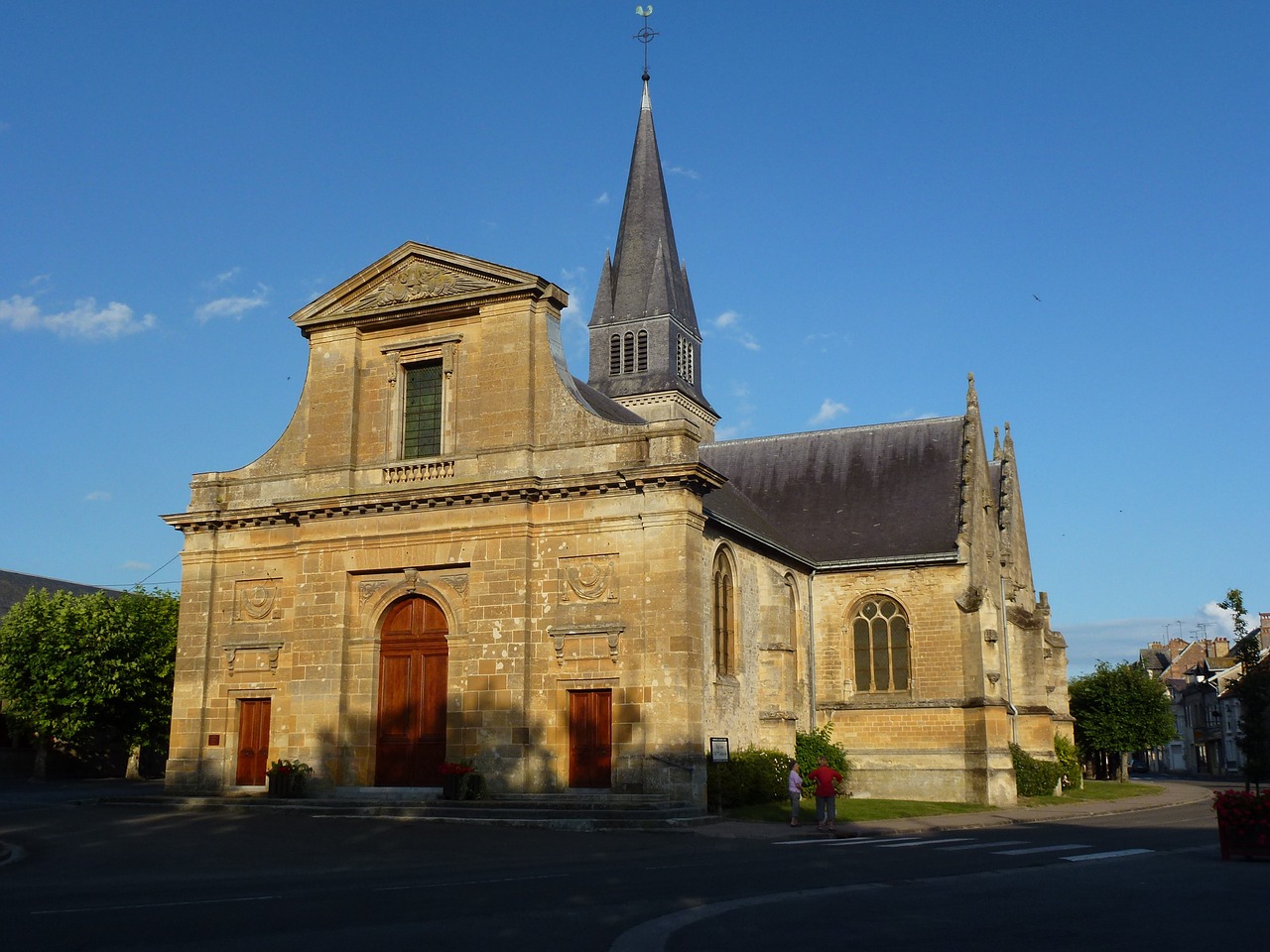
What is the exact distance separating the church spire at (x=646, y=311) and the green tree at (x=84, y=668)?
73.8 ft

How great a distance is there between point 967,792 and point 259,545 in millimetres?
19525

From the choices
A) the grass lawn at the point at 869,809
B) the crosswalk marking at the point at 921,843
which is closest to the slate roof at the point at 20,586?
the grass lawn at the point at 869,809

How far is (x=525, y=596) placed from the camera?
25.1 metres

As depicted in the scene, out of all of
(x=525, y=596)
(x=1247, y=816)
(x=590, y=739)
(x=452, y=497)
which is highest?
(x=452, y=497)

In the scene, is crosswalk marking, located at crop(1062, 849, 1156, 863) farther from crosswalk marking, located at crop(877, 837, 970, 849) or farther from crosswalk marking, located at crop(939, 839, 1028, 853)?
crosswalk marking, located at crop(877, 837, 970, 849)

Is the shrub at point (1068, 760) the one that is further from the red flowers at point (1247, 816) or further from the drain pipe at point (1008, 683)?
the red flowers at point (1247, 816)

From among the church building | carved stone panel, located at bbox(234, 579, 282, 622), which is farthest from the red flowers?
carved stone panel, located at bbox(234, 579, 282, 622)

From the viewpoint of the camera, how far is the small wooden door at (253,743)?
2781 cm

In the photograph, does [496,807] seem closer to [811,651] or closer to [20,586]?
[811,651]

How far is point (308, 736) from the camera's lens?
86.1ft

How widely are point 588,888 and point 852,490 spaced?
1011 inches

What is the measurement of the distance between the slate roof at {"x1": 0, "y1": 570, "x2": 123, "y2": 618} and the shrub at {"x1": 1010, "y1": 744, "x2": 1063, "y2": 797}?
42227 millimetres

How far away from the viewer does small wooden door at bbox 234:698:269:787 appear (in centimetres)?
2781

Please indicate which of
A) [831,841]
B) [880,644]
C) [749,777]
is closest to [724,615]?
[749,777]
